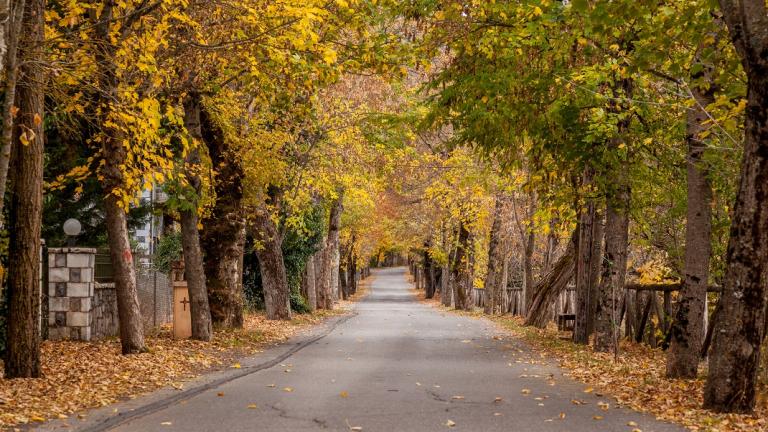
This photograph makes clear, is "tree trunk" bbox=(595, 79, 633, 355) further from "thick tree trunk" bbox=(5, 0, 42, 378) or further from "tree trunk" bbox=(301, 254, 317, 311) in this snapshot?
"tree trunk" bbox=(301, 254, 317, 311)

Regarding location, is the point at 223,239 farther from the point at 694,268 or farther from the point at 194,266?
the point at 694,268

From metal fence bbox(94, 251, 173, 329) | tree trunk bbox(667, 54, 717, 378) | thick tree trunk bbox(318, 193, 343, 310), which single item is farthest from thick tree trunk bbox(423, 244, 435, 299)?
tree trunk bbox(667, 54, 717, 378)

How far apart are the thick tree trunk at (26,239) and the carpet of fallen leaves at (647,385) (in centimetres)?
769

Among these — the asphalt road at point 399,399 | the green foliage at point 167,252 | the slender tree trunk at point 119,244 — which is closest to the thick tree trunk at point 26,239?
the asphalt road at point 399,399

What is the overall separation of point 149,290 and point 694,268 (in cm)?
1405

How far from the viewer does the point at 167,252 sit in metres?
31.0

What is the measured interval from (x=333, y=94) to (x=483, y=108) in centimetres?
1498

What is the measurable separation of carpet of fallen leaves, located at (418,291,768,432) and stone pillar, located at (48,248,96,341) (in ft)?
30.3

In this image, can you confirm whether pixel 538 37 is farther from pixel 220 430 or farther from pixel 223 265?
pixel 223 265

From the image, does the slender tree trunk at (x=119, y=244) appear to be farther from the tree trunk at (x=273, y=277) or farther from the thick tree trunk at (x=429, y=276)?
the thick tree trunk at (x=429, y=276)

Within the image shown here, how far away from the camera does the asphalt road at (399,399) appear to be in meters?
9.52

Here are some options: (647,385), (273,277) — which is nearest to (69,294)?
(647,385)

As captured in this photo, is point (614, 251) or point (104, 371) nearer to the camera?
point (104, 371)

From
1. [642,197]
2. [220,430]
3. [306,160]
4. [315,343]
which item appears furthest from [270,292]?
[220,430]
